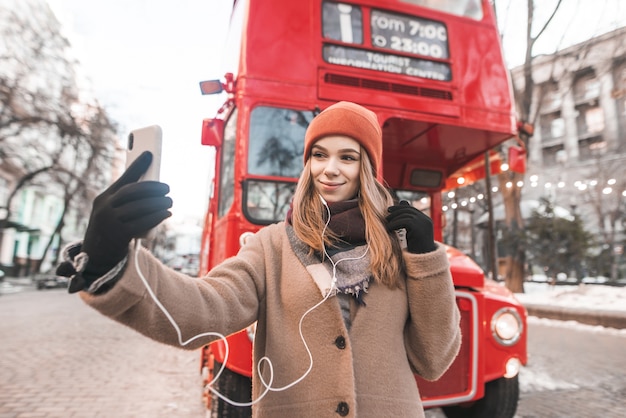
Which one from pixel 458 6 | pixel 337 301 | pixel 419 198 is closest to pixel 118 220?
pixel 337 301

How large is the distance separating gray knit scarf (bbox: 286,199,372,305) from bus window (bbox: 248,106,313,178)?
1717mm

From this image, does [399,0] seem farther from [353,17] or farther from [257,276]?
[257,276]

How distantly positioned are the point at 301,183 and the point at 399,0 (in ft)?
10.3

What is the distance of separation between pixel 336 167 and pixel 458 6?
3.57 metres

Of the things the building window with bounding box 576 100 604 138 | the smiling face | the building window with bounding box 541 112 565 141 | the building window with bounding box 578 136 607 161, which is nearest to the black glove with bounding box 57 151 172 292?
the smiling face

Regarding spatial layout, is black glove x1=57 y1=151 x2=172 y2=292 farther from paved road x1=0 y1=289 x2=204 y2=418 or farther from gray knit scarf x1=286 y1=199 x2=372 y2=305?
paved road x1=0 y1=289 x2=204 y2=418

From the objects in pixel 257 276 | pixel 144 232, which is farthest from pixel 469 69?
pixel 144 232

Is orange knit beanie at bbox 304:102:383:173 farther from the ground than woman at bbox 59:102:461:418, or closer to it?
farther from the ground

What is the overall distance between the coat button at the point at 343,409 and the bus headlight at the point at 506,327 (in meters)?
2.19

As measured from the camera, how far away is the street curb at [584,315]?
9.68m

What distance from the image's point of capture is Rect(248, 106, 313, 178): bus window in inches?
134

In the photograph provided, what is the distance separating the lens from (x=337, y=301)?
156cm

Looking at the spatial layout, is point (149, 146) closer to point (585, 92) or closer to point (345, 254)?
point (345, 254)

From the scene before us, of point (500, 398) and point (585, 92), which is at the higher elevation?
point (585, 92)
